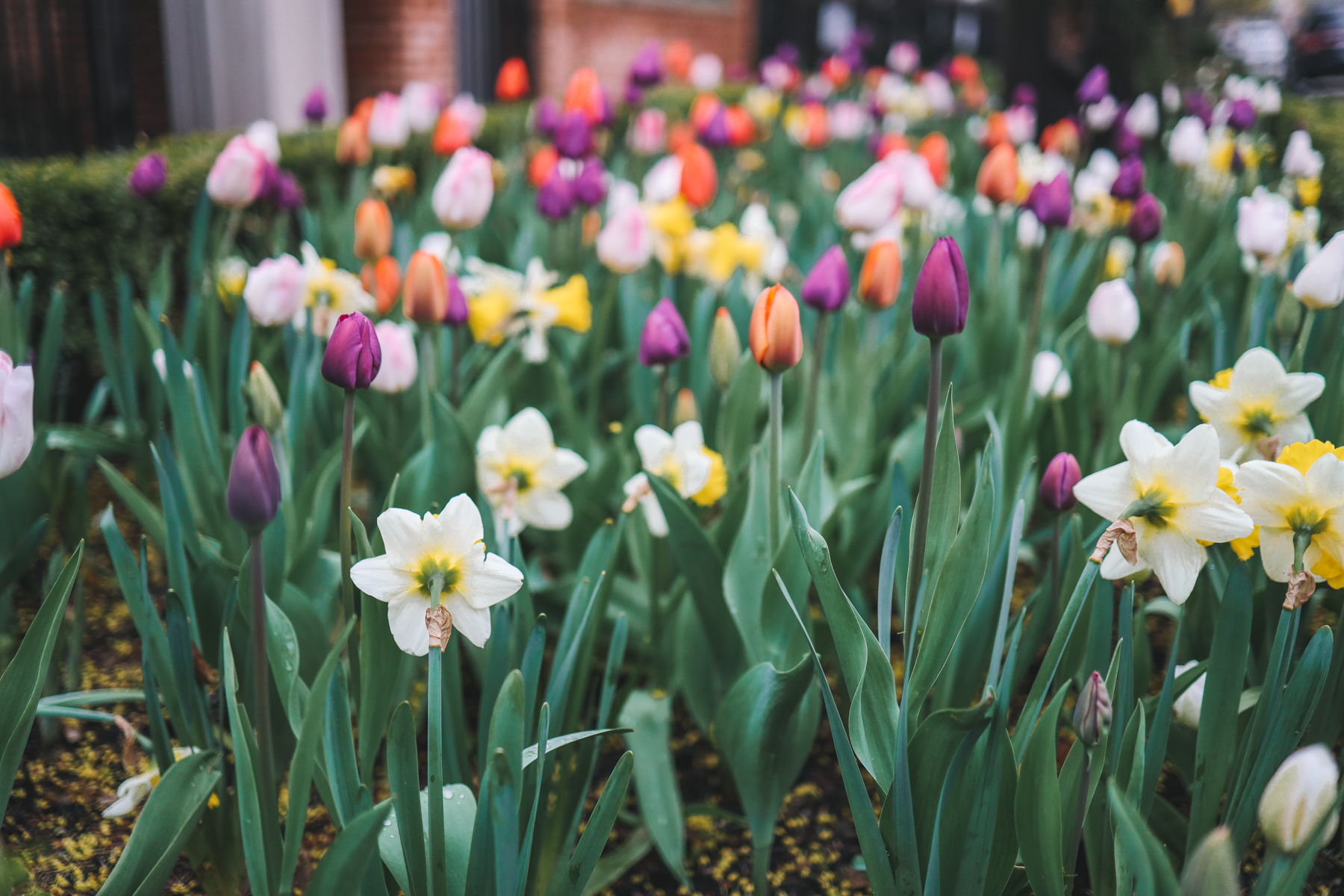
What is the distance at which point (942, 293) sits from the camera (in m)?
1.03

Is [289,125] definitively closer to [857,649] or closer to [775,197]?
[775,197]

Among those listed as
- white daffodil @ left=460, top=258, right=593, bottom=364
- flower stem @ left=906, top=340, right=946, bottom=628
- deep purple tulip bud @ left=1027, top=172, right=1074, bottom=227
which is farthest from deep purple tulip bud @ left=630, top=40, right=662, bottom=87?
flower stem @ left=906, top=340, right=946, bottom=628

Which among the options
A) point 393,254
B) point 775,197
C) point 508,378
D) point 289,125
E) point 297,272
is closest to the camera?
point 297,272

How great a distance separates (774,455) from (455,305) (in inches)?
26.3

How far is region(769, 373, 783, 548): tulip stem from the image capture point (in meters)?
1.26

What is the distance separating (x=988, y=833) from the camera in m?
0.97

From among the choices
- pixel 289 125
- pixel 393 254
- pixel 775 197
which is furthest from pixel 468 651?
pixel 289 125

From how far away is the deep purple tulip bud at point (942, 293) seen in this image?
1020mm

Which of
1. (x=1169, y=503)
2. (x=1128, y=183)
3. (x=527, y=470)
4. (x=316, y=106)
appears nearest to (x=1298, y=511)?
(x=1169, y=503)

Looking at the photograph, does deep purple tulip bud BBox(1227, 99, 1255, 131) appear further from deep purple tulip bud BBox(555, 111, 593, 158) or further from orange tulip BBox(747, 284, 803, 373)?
orange tulip BBox(747, 284, 803, 373)

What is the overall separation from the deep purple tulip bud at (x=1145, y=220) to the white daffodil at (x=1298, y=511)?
1144 millimetres

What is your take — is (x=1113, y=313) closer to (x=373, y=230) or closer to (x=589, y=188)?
A: (x=589, y=188)

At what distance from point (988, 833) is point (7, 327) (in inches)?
67.5

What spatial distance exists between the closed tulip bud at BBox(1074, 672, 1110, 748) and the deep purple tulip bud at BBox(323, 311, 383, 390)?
2.48 ft
